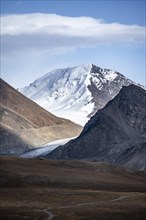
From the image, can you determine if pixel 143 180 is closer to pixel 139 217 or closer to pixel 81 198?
pixel 81 198

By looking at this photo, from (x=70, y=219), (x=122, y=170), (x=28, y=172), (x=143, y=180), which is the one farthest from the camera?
(x=122, y=170)

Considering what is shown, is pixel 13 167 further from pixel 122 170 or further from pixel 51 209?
pixel 51 209

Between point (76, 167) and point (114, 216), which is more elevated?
point (76, 167)

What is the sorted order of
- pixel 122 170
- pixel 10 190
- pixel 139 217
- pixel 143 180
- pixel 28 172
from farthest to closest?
1. pixel 122 170
2. pixel 143 180
3. pixel 28 172
4. pixel 10 190
5. pixel 139 217

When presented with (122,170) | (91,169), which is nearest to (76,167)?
(91,169)

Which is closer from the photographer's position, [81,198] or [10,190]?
[81,198]

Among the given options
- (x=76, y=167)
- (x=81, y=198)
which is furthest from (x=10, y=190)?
(x=76, y=167)
